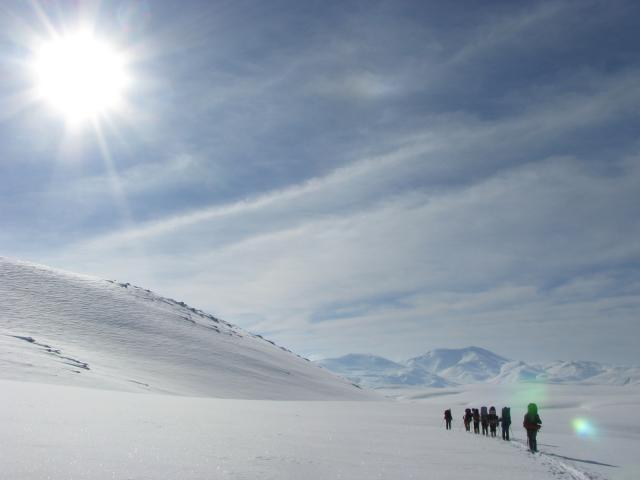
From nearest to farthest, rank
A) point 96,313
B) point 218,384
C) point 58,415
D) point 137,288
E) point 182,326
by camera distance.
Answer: point 58,415
point 218,384
point 96,313
point 182,326
point 137,288

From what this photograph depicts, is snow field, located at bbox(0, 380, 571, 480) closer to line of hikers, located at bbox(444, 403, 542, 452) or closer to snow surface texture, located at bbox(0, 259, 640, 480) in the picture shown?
snow surface texture, located at bbox(0, 259, 640, 480)

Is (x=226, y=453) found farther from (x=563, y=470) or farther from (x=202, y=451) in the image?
(x=563, y=470)

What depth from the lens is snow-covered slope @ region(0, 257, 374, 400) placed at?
4506 centimetres

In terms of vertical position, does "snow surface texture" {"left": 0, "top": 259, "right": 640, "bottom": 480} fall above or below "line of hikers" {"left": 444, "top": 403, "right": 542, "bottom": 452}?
below

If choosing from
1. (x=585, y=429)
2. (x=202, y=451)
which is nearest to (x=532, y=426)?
(x=202, y=451)

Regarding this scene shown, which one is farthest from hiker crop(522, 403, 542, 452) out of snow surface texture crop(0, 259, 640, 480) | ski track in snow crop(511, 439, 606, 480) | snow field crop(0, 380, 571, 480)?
ski track in snow crop(511, 439, 606, 480)

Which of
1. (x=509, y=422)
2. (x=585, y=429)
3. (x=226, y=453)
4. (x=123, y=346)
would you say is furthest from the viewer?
(x=123, y=346)

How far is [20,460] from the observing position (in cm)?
880

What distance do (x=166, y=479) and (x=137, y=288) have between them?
115 metres

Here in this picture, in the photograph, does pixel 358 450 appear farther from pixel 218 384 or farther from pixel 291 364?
pixel 291 364

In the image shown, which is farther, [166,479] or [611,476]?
[611,476]

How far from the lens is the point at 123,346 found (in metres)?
69.4

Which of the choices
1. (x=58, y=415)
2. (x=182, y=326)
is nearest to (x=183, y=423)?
(x=58, y=415)

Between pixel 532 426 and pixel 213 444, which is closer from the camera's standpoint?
pixel 213 444
